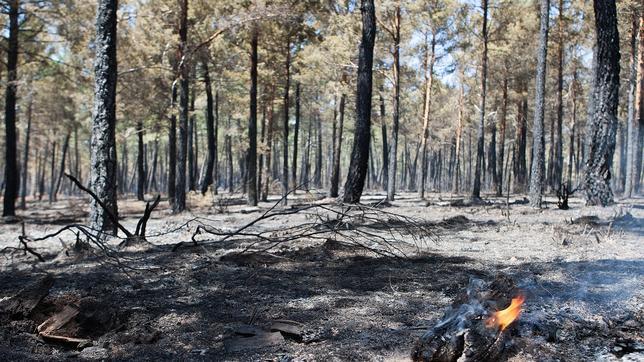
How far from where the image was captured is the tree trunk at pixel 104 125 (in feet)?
24.2

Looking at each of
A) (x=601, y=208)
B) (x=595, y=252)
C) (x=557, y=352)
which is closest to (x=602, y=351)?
(x=557, y=352)

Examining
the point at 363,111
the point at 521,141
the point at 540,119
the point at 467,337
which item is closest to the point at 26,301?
the point at 467,337

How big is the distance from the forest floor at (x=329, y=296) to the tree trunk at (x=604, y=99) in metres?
4.11

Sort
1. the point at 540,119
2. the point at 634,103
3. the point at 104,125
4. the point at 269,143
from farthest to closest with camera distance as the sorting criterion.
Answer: the point at 269,143, the point at 634,103, the point at 540,119, the point at 104,125

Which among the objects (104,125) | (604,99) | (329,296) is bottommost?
(329,296)

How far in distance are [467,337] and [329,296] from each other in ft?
5.55

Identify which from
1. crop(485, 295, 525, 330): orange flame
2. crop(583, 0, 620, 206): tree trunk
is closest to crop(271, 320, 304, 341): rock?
crop(485, 295, 525, 330): orange flame

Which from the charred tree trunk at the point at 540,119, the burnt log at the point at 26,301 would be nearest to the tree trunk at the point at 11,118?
the burnt log at the point at 26,301

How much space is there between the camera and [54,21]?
14719 mm

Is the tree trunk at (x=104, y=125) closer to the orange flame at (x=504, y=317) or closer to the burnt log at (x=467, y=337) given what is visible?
the burnt log at (x=467, y=337)

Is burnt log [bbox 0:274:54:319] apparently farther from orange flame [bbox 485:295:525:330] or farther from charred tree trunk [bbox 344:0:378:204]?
charred tree trunk [bbox 344:0:378:204]

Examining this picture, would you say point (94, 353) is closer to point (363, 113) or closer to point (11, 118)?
point (363, 113)

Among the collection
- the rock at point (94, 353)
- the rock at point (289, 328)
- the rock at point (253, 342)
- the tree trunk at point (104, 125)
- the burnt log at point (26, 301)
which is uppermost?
the tree trunk at point (104, 125)

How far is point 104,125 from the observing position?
7.48 m
